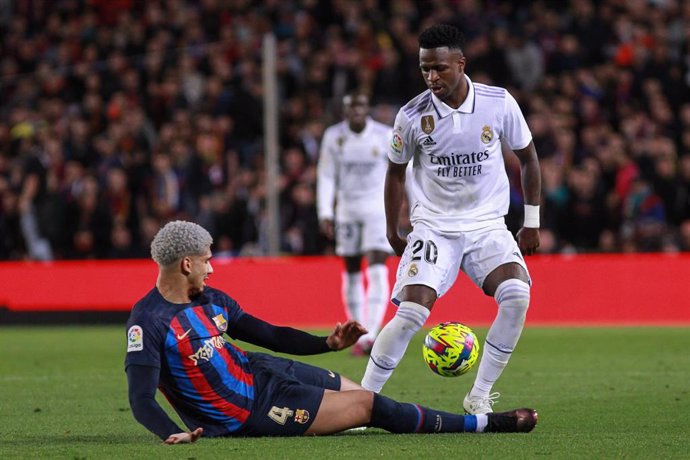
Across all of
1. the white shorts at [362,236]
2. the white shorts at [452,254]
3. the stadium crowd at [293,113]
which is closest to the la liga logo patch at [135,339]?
the white shorts at [452,254]

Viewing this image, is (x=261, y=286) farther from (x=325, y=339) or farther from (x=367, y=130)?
(x=325, y=339)

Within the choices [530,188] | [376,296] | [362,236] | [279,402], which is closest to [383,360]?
[279,402]

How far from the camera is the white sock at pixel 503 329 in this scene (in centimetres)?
744

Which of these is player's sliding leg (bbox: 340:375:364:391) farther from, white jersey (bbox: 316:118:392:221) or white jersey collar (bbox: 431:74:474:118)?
white jersey (bbox: 316:118:392:221)

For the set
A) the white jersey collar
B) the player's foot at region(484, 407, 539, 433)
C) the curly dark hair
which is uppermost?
the curly dark hair

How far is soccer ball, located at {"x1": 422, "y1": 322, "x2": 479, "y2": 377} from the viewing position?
291 inches

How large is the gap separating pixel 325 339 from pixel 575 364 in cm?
538

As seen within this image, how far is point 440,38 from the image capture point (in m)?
7.40

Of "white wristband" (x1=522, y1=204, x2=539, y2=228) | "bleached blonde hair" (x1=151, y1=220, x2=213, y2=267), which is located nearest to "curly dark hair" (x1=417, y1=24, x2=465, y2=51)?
"white wristband" (x1=522, y1=204, x2=539, y2=228)

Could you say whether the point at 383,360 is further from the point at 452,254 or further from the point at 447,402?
the point at 447,402

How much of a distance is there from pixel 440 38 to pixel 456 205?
0.95 meters

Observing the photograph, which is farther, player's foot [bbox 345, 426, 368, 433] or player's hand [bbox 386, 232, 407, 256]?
player's hand [bbox 386, 232, 407, 256]

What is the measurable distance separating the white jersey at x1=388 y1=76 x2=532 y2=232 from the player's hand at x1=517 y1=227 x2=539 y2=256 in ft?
0.55

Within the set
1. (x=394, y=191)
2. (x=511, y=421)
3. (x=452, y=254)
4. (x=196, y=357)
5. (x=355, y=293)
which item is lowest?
(x=355, y=293)
